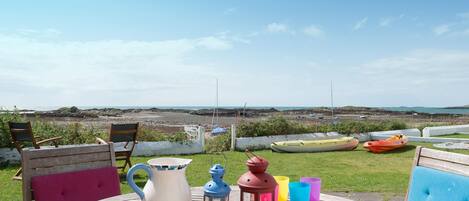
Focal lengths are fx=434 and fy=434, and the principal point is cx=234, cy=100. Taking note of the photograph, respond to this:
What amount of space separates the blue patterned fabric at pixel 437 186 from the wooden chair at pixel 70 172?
1832mm

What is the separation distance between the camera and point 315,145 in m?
11.3

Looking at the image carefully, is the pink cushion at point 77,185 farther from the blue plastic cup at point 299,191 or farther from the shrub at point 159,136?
the shrub at point 159,136

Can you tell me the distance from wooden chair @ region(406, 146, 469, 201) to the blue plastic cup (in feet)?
2.89

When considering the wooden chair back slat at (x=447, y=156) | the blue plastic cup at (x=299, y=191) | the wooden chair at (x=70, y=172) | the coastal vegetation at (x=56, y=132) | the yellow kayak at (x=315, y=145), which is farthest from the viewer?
the yellow kayak at (x=315, y=145)

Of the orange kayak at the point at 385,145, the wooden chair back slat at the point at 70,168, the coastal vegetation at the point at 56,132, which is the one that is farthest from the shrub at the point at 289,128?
the wooden chair back slat at the point at 70,168

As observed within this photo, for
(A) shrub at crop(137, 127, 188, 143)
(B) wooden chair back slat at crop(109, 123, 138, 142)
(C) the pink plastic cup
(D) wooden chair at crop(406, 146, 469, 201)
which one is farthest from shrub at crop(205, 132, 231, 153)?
(C) the pink plastic cup

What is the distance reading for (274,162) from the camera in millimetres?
9320

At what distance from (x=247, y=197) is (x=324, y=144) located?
9848 mm

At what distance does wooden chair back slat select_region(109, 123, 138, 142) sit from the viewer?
7.03 meters

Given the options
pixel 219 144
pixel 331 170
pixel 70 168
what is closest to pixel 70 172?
pixel 70 168

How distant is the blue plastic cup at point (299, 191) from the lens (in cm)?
196

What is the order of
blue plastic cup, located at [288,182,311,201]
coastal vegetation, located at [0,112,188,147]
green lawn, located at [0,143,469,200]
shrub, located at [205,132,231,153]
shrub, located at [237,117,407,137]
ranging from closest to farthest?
blue plastic cup, located at [288,182,311,201] → green lawn, located at [0,143,469,200] → coastal vegetation, located at [0,112,188,147] → shrub, located at [205,132,231,153] → shrub, located at [237,117,407,137]

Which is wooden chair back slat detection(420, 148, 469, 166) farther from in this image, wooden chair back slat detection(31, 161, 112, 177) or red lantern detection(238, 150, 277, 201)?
wooden chair back slat detection(31, 161, 112, 177)

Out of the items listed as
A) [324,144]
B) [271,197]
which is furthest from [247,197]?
[324,144]
